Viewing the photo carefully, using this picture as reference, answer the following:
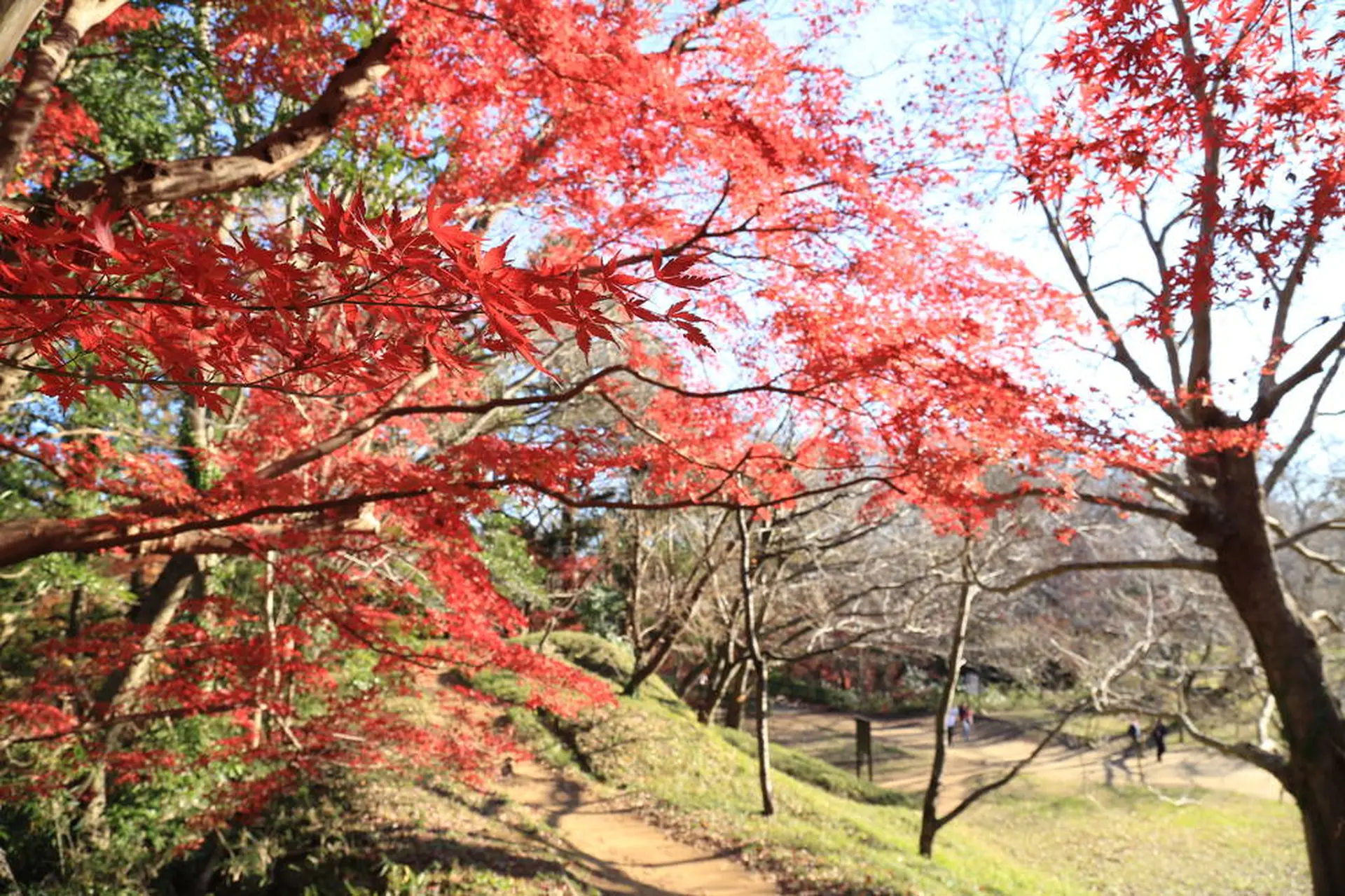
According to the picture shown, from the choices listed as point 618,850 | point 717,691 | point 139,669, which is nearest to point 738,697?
point 717,691

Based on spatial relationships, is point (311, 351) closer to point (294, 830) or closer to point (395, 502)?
point (395, 502)

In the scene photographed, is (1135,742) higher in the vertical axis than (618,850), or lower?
higher

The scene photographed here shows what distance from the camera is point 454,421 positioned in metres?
13.0

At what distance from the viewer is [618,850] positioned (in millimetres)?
7762

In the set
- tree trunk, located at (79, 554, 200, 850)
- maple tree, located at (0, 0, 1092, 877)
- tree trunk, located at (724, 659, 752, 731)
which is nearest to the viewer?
maple tree, located at (0, 0, 1092, 877)

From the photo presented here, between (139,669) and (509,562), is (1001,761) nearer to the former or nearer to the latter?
(509,562)

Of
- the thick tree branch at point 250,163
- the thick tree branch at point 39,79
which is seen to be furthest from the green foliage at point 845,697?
the thick tree branch at point 39,79

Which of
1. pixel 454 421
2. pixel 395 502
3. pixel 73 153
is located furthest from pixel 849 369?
pixel 454 421

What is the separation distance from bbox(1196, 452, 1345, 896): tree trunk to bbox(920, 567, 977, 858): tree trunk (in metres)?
3.43

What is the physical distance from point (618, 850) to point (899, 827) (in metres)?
5.68

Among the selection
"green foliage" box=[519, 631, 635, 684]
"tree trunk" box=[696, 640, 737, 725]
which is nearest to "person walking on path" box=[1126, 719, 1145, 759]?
"tree trunk" box=[696, 640, 737, 725]

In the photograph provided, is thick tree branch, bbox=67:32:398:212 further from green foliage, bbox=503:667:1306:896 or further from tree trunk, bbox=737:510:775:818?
green foliage, bbox=503:667:1306:896

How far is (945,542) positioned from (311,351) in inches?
700

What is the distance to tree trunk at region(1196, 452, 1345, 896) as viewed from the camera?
5293 millimetres
